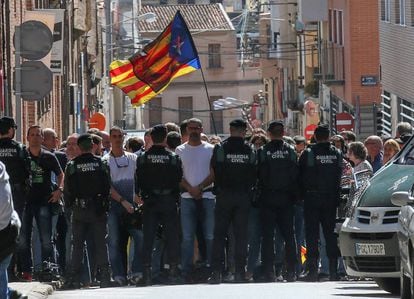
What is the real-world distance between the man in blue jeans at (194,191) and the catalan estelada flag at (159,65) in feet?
33.8

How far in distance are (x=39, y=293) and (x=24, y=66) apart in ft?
15.9

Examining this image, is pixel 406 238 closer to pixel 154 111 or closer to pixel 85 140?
pixel 85 140

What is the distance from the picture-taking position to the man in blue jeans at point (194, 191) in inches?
786

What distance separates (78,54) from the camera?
188 feet

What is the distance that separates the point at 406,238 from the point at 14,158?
631cm

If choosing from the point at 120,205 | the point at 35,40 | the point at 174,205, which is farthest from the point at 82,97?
the point at 174,205

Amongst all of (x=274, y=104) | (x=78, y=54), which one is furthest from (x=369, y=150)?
(x=274, y=104)

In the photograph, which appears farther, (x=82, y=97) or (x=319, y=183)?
(x=82, y=97)

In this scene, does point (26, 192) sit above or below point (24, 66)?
below

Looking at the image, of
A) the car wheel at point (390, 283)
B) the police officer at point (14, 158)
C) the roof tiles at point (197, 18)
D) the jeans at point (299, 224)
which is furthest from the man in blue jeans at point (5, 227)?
the roof tiles at point (197, 18)

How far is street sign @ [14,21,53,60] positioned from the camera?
831 inches

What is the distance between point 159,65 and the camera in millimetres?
31734

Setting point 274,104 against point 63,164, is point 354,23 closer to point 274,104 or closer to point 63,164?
point 63,164

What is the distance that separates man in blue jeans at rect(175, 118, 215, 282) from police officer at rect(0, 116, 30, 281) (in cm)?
199
